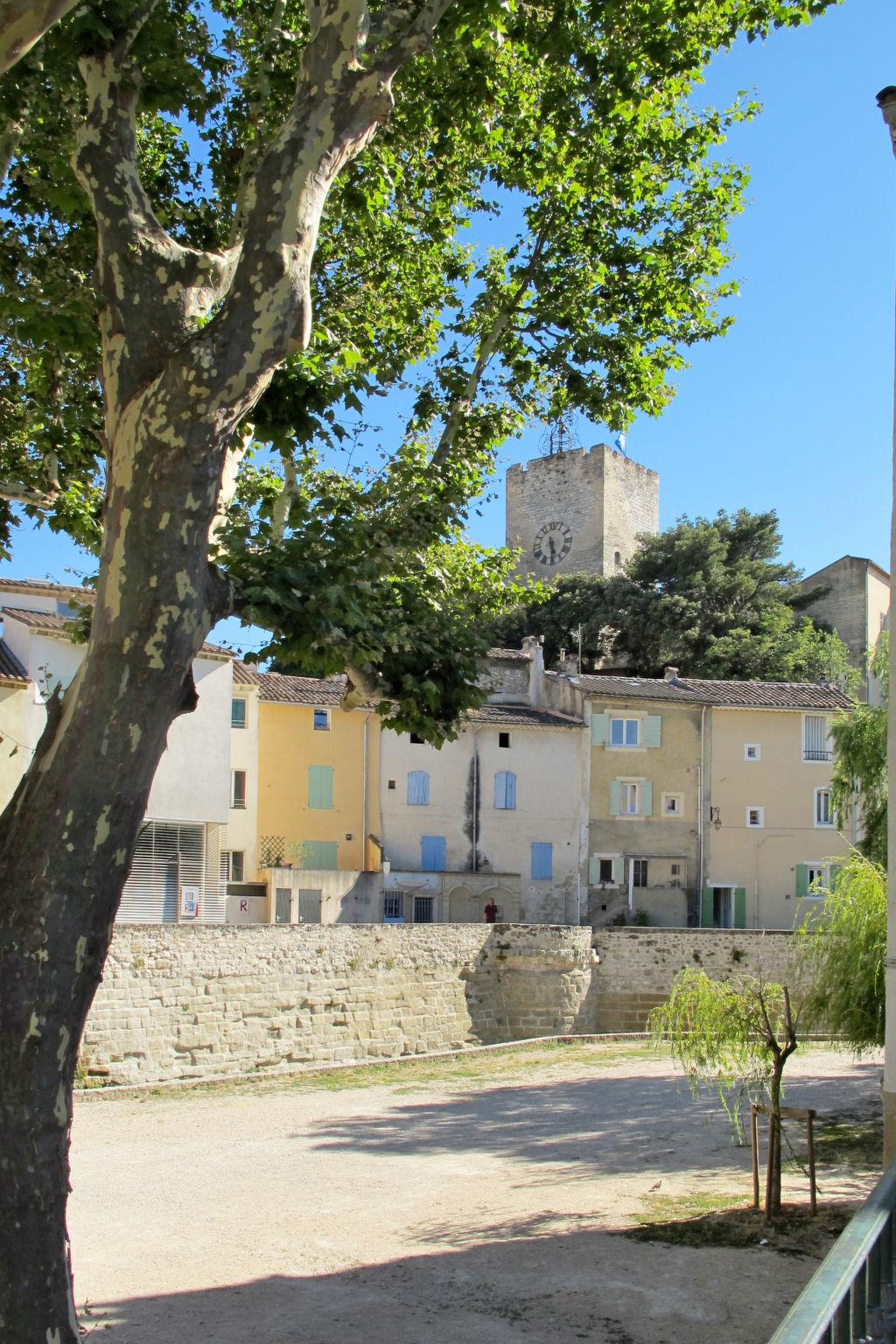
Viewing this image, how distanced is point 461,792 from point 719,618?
17671 millimetres

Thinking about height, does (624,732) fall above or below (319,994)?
above

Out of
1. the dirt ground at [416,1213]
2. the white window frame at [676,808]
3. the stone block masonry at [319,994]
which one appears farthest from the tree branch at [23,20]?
the white window frame at [676,808]

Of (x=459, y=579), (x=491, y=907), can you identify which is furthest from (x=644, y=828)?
(x=459, y=579)

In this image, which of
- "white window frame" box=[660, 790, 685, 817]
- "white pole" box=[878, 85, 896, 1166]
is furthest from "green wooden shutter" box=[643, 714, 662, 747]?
"white pole" box=[878, 85, 896, 1166]

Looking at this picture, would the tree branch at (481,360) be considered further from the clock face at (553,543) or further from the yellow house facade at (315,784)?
the clock face at (553,543)

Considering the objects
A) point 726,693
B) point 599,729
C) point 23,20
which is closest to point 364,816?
point 599,729

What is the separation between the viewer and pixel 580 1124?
18828mm

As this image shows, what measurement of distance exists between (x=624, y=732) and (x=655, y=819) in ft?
8.99

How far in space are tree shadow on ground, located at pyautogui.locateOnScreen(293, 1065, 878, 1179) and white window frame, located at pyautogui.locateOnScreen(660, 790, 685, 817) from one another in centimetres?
1539

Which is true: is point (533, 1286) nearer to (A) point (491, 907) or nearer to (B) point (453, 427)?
(B) point (453, 427)

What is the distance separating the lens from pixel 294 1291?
33.8 feet

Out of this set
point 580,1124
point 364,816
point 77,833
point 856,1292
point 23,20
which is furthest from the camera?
point 364,816

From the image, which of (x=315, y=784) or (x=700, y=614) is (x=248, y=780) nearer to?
(x=315, y=784)

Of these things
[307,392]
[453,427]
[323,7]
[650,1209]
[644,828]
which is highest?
[323,7]
